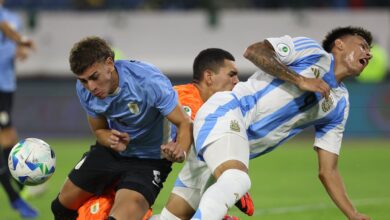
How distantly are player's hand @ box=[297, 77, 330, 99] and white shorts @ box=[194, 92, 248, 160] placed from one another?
0.48m

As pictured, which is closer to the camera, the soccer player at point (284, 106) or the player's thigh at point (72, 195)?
the soccer player at point (284, 106)

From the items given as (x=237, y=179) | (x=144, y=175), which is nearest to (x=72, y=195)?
(x=144, y=175)

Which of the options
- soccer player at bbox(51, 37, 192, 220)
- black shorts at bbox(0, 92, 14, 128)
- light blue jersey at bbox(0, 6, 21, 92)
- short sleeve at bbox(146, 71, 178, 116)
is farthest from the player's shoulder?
light blue jersey at bbox(0, 6, 21, 92)

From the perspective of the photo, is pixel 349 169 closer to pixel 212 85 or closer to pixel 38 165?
pixel 212 85

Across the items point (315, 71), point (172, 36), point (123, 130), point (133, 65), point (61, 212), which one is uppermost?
point (315, 71)

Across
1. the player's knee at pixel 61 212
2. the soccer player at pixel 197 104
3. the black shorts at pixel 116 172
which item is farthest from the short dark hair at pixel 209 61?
the player's knee at pixel 61 212

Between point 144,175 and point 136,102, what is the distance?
561mm

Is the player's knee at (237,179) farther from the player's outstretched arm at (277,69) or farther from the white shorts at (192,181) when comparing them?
the white shorts at (192,181)

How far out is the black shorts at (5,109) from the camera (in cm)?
1004

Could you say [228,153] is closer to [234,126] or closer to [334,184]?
[234,126]

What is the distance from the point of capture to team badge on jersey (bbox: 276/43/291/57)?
238 inches

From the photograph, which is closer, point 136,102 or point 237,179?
point 237,179

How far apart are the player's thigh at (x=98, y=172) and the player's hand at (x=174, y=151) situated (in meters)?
0.77

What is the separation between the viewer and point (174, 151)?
5879 mm
